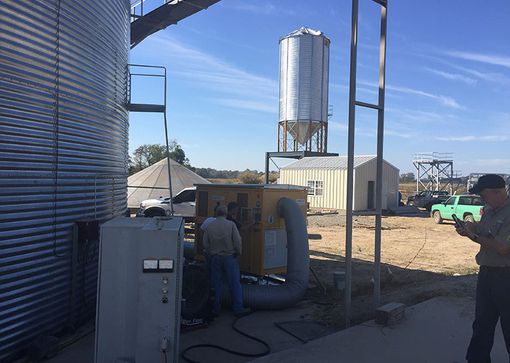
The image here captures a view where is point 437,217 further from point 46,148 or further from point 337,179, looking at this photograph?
point 46,148

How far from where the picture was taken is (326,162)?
36281 millimetres

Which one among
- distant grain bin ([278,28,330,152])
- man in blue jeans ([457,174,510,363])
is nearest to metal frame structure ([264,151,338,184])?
distant grain bin ([278,28,330,152])

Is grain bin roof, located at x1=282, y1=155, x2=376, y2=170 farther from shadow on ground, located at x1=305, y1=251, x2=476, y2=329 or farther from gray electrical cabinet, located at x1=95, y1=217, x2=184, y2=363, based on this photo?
gray electrical cabinet, located at x1=95, y1=217, x2=184, y2=363

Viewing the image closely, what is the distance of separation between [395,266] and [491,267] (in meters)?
8.36

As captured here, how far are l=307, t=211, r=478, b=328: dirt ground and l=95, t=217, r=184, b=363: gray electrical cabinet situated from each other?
11.5 feet

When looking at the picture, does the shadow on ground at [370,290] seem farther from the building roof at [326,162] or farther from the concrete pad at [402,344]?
the building roof at [326,162]

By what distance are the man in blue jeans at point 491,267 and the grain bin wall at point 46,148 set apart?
4.84 m

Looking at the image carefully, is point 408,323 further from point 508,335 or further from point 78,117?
point 78,117

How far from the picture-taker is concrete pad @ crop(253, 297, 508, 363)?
4.91 metres

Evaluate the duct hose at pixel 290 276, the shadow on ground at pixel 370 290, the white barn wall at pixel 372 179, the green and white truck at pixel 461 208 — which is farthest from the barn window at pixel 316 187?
the duct hose at pixel 290 276

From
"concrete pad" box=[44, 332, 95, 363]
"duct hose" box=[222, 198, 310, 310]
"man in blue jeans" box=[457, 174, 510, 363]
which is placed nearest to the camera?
"man in blue jeans" box=[457, 174, 510, 363]

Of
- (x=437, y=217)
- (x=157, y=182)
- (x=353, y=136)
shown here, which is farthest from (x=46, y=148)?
(x=437, y=217)

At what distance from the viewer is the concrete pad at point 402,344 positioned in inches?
193

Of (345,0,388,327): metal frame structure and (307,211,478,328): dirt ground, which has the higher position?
(345,0,388,327): metal frame structure
